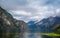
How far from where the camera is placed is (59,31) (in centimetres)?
13762
